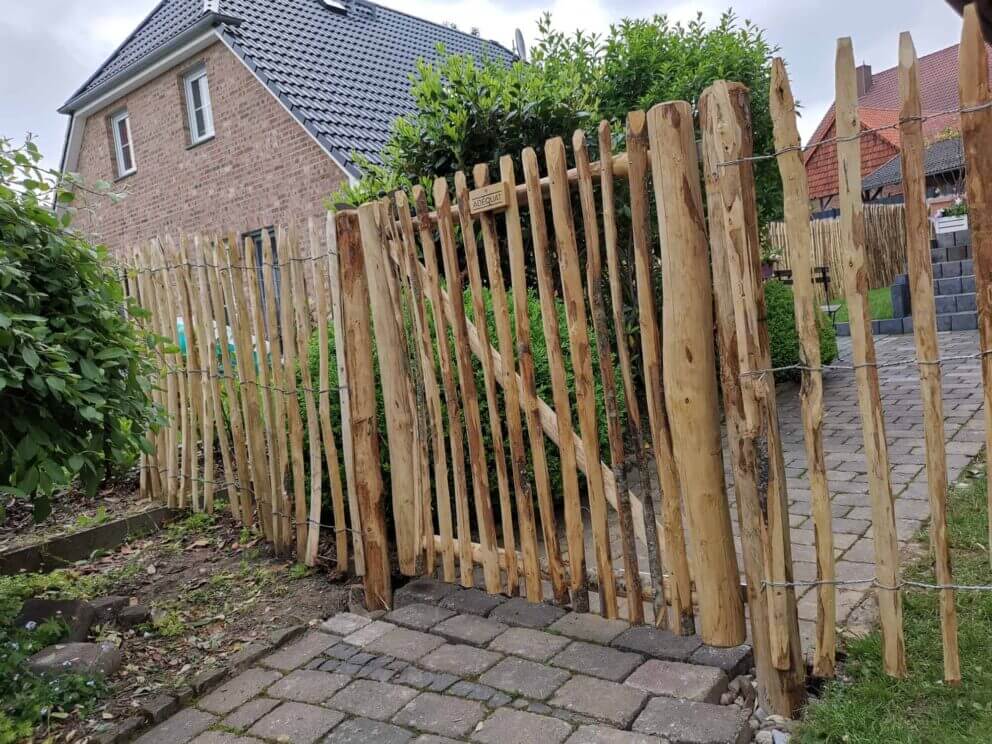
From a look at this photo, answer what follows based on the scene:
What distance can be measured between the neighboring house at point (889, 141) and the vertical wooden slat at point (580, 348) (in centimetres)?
1593

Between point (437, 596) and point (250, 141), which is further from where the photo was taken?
point (250, 141)

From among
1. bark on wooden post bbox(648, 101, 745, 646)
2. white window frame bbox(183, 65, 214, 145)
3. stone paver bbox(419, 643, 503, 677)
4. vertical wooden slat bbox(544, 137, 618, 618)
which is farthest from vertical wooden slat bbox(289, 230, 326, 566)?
white window frame bbox(183, 65, 214, 145)

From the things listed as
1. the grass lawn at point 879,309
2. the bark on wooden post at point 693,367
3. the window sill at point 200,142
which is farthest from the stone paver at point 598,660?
the window sill at point 200,142

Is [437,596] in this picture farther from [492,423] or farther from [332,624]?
[492,423]

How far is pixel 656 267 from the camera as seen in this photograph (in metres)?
6.46

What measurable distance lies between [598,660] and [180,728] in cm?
151

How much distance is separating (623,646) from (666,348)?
1.15m

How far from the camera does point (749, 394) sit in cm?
243

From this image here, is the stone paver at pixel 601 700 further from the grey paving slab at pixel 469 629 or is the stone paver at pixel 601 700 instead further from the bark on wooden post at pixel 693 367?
the grey paving slab at pixel 469 629

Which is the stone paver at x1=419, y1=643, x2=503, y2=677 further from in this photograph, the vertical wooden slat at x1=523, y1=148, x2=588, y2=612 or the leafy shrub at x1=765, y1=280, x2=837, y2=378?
the leafy shrub at x1=765, y1=280, x2=837, y2=378

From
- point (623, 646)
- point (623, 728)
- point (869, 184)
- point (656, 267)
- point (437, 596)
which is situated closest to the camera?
point (623, 728)

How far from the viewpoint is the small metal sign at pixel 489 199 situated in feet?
10.2

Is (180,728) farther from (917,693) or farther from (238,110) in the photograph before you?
(238,110)

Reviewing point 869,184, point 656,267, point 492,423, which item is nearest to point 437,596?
point 492,423
